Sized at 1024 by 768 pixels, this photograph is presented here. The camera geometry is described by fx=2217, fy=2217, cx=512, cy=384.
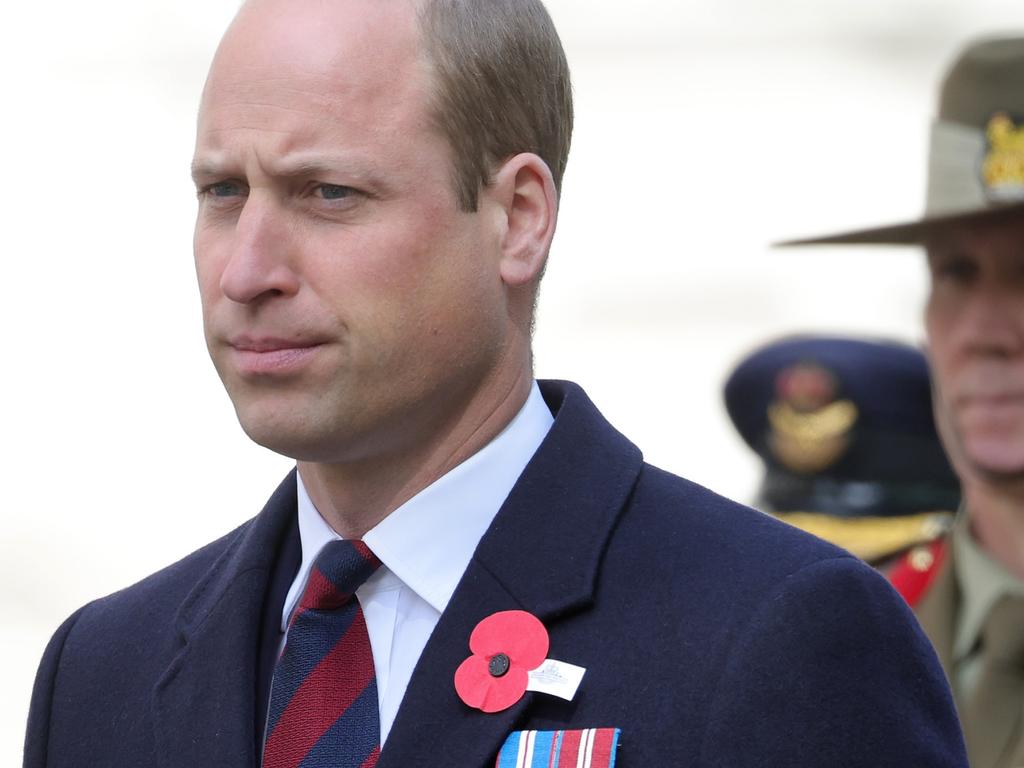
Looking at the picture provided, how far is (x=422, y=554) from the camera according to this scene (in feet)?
8.91

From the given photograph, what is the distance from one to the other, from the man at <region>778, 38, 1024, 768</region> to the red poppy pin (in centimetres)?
189

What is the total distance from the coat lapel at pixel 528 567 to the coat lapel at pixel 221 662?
0.26 meters

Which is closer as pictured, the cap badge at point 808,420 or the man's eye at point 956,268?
the man's eye at point 956,268

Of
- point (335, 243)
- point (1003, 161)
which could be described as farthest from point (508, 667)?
point (1003, 161)

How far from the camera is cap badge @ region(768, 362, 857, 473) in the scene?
5973 mm

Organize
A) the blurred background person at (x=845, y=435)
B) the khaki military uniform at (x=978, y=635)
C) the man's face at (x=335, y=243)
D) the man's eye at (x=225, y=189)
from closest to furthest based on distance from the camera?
the man's face at (x=335, y=243)
the man's eye at (x=225, y=189)
the khaki military uniform at (x=978, y=635)
the blurred background person at (x=845, y=435)

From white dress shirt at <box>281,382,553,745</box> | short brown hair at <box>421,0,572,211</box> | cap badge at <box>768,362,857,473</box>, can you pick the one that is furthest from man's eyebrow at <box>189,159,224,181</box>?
cap badge at <box>768,362,857,473</box>

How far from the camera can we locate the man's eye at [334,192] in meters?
2.62

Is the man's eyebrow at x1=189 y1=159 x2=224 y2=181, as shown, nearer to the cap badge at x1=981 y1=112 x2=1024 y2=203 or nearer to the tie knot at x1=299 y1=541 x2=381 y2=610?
the tie knot at x1=299 y1=541 x2=381 y2=610

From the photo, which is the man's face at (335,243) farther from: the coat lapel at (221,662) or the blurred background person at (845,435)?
the blurred background person at (845,435)

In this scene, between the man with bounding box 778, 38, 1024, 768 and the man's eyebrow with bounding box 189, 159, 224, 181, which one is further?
the man with bounding box 778, 38, 1024, 768

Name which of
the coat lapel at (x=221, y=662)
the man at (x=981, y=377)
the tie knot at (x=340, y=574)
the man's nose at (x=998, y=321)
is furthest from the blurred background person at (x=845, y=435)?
the tie knot at (x=340, y=574)

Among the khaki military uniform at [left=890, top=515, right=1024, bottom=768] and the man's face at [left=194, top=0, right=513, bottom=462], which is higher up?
the man's face at [left=194, top=0, right=513, bottom=462]

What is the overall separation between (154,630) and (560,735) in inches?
29.1
